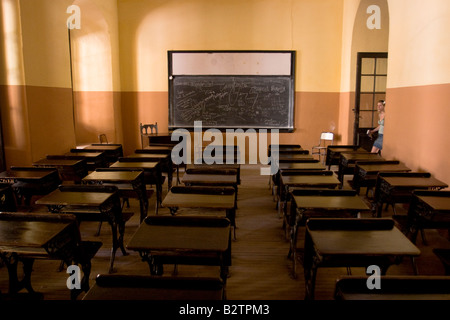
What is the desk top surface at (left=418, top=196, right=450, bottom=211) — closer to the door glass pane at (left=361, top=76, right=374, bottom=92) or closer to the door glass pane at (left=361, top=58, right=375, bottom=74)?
the door glass pane at (left=361, top=76, right=374, bottom=92)

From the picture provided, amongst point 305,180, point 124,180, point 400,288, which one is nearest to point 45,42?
point 124,180

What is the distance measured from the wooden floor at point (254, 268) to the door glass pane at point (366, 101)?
4068mm

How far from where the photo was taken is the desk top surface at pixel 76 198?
10.8ft

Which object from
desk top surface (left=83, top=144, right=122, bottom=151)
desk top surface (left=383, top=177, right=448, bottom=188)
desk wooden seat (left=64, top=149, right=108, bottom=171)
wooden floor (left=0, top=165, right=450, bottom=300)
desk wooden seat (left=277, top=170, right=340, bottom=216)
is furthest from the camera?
desk top surface (left=83, top=144, right=122, bottom=151)

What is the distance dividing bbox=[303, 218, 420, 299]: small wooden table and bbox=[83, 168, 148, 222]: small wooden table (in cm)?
216

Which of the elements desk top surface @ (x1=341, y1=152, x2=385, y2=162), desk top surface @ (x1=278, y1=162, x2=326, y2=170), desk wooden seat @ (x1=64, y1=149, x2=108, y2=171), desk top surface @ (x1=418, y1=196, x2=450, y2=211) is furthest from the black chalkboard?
desk top surface @ (x1=418, y1=196, x2=450, y2=211)

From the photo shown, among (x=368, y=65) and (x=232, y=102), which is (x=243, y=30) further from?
(x=368, y=65)

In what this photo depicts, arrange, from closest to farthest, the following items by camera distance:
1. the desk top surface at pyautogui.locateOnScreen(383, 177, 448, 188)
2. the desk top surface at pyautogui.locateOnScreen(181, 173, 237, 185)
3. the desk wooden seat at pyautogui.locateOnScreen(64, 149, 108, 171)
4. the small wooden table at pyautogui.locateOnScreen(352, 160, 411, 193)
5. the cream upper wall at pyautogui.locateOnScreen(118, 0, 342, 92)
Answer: the desk top surface at pyautogui.locateOnScreen(383, 177, 448, 188)
the desk top surface at pyautogui.locateOnScreen(181, 173, 237, 185)
the small wooden table at pyautogui.locateOnScreen(352, 160, 411, 193)
the desk wooden seat at pyautogui.locateOnScreen(64, 149, 108, 171)
the cream upper wall at pyautogui.locateOnScreen(118, 0, 342, 92)

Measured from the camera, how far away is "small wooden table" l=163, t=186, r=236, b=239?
11.0 feet

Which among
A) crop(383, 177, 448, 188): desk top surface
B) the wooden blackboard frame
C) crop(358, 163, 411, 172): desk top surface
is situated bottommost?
crop(383, 177, 448, 188): desk top surface

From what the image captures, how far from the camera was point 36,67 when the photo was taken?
5973 millimetres

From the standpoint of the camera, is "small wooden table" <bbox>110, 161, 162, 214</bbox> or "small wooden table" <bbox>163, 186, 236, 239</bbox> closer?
"small wooden table" <bbox>163, 186, 236, 239</bbox>

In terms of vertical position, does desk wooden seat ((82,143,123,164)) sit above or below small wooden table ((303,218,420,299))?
above

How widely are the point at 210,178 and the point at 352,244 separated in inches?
90.1
